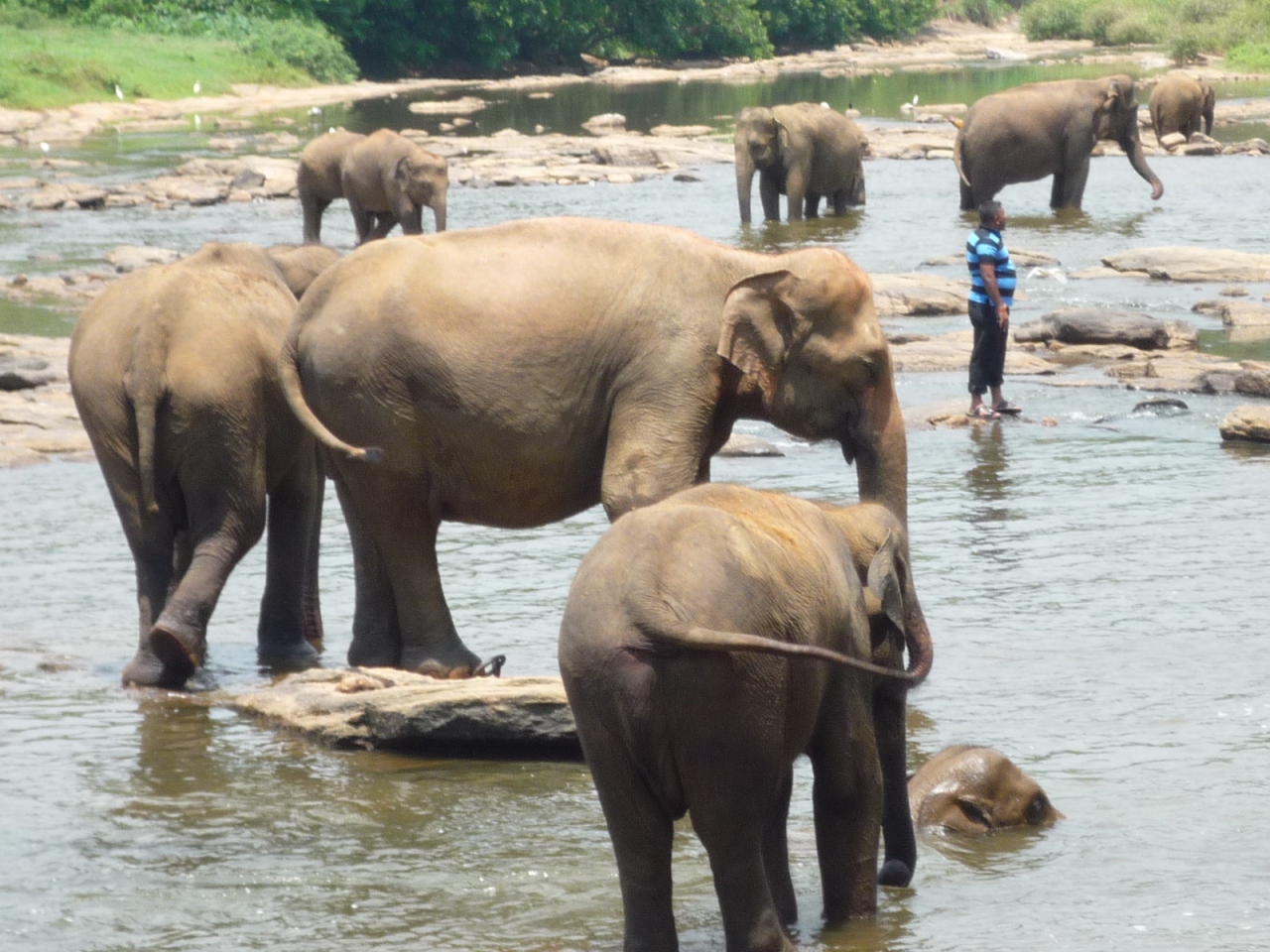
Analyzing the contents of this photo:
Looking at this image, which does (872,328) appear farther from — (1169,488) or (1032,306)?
(1032,306)

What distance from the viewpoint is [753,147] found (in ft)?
91.0

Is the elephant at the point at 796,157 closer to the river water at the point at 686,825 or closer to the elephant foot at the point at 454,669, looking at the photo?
the river water at the point at 686,825

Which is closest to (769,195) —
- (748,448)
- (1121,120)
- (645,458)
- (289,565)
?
(1121,120)

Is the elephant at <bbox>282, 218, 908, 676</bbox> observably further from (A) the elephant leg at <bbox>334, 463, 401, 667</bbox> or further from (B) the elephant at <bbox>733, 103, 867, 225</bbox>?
(B) the elephant at <bbox>733, 103, 867, 225</bbox>

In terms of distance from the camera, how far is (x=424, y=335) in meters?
7.25

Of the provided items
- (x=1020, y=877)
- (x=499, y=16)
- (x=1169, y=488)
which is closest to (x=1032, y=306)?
(x=1169, y=488)

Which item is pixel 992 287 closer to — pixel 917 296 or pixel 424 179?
pixel 917 296

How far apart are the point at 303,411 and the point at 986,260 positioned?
25.3 ft

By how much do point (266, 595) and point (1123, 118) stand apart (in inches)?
947

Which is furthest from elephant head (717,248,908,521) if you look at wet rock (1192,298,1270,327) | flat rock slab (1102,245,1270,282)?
flat rock slab (1102,245,1270,282)

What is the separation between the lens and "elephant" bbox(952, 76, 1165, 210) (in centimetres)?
2884

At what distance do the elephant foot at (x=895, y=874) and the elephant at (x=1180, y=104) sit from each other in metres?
33.0

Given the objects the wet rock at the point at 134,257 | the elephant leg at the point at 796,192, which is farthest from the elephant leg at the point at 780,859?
the elephant leg at the point at 796,192

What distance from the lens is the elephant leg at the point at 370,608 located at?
7762 mm
